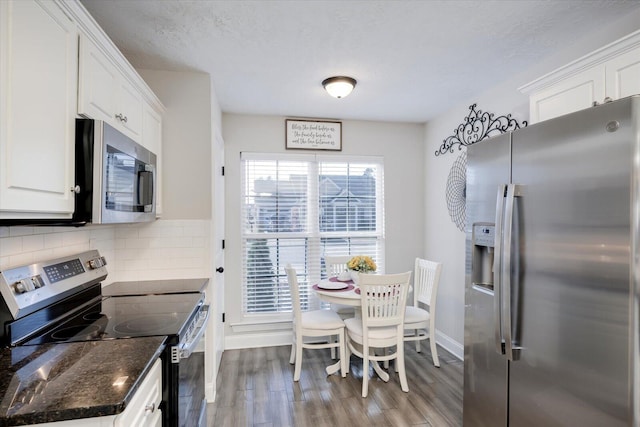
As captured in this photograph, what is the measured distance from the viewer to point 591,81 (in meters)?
1.65

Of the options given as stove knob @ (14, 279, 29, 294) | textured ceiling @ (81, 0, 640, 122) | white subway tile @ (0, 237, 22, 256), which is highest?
textured ceiling @ (81, 0, 640, 122)

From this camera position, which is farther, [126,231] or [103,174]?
[126,231]

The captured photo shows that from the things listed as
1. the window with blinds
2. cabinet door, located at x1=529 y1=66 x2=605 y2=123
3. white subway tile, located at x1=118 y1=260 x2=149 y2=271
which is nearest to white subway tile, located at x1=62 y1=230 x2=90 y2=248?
white subway tile, located at x1=118 y1=260 x2=149 y2=271

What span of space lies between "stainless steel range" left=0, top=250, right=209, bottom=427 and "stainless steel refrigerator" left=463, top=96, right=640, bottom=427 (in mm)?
1500

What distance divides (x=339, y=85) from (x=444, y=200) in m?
1.75

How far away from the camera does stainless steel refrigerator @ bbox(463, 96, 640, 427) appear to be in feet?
3.93

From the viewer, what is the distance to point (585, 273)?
1314mm

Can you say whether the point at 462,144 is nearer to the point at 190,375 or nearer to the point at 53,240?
the point at 190,375

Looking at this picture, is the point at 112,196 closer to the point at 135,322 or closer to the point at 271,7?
the point at 135,322

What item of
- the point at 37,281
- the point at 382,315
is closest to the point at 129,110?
the point at 37,281

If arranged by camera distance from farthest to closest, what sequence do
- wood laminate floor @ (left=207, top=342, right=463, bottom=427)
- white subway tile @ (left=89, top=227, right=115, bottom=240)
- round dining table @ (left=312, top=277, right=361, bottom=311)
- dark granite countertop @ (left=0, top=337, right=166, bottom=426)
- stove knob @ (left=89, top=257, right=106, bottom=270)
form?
round dining table @ (left=312, top=277, right=361, bottom=311)
wood laminate floor @ (left=207, top=342, right=463, bottom=427)
white subway tile @ (left=89, top=227, right=115, bottom=240)
stove knob @ (left=89, top=257, right=106, bottom=270)
dark granite countertop @ (left=0, top=337, right=166, bottom=426)

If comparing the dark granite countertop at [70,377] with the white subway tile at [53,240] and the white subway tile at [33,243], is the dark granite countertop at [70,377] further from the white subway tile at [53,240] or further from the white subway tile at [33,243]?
the white subway tile at [53,240]

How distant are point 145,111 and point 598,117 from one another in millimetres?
2387

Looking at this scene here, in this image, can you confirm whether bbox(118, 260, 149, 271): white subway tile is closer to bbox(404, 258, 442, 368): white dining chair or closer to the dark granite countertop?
the dark granite countertop
